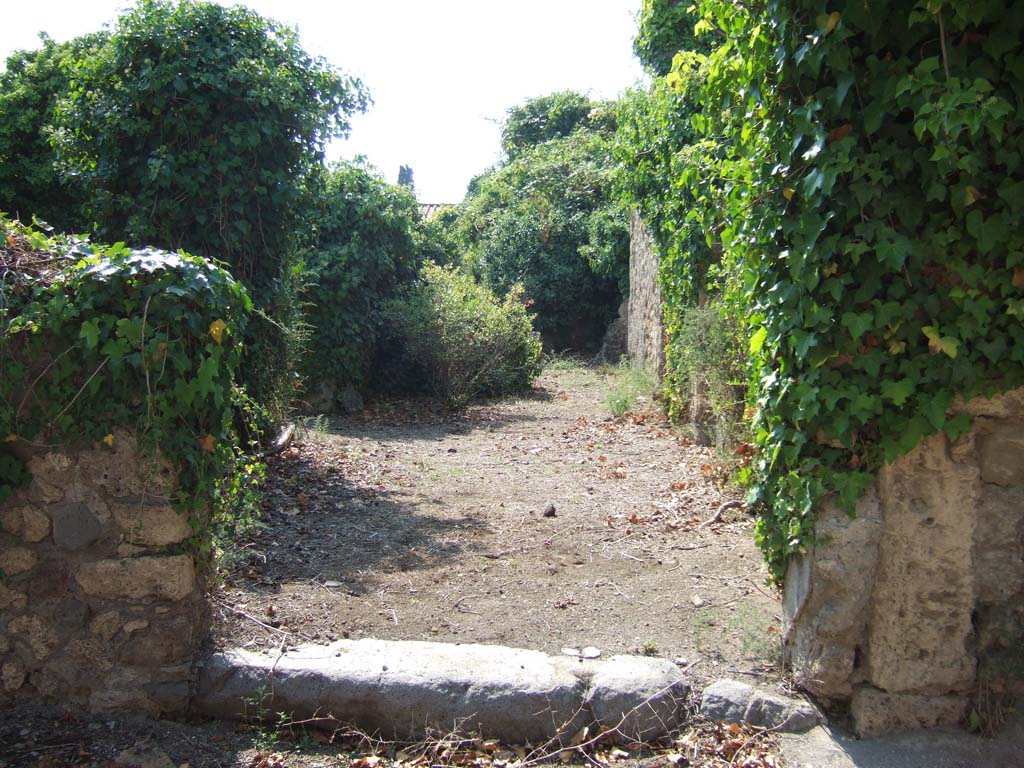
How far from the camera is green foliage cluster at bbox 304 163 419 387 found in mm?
10047

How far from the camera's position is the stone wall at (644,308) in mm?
9422

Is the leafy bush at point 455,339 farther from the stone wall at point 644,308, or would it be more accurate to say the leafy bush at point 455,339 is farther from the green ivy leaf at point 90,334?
the green ivy leaf at point 90,334

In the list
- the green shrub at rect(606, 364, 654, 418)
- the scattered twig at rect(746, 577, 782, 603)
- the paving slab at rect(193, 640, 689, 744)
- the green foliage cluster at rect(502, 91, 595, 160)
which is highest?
the green foliage cluster at rect(502, 91, 595, 160)

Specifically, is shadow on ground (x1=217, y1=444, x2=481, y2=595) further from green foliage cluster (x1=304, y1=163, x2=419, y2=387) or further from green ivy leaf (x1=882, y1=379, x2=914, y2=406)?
green foliage cluster (x1=304, y1=163, x2=419, y2=387)

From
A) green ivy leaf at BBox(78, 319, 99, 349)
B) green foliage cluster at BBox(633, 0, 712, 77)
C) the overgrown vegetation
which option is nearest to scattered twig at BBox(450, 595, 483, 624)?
the overgrown vegetation

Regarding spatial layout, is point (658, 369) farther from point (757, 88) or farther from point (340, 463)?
point (757, 88)

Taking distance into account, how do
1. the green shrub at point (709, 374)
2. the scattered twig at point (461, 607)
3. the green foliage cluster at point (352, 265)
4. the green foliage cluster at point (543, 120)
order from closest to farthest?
1. the scattered twig at point (461, 607)
2. the green shrub at point (709, 374)
3. the green foliage cluster at point (352, 265)
4. the green foliage cluster at point (543, 120)

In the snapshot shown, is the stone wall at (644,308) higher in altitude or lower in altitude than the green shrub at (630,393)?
higher

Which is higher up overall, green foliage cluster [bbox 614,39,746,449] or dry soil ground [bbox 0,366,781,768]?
green foliage cluster [bbox 614,39,746,449]

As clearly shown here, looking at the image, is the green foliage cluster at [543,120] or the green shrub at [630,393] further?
the green foliage cluster at [543,120]

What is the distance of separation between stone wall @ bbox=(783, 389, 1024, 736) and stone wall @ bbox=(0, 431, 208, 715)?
2.54 m

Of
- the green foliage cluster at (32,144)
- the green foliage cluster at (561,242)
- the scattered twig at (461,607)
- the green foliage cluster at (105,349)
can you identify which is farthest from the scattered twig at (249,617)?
the green foliage cluster at (561,242)

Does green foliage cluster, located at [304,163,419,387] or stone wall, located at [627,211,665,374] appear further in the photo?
green foliage cluster, located at [304,163,419,387]

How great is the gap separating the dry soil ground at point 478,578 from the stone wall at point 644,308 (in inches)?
84.4
